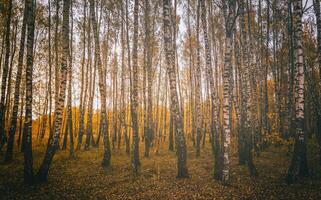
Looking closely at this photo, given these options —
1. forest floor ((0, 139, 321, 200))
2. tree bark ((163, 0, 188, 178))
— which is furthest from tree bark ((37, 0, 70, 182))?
tree bark ((163, 0, 188, 178))

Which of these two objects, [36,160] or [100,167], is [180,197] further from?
[36,160]

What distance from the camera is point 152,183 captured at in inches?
322

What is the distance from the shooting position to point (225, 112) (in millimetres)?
7641

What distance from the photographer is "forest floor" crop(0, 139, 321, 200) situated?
6680 millimetres

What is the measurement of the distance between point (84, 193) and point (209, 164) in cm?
732

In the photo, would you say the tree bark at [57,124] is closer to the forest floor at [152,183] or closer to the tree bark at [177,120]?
the forest floor at [152,183]

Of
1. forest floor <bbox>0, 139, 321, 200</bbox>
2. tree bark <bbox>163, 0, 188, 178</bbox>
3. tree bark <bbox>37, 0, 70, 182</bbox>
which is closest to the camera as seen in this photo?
forest floor <bbox>0, 139, 321, 200</bbox>

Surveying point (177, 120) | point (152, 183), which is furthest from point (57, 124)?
point (177, 120)

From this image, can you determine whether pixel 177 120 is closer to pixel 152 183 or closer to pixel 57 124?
pixel 152 183

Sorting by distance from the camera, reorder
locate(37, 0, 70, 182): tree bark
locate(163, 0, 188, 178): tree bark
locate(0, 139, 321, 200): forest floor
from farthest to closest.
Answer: locate(163, 0, 188, 178): tree bark → locate(37, 0, 70, 182): tree bark → locate(0, 139, 321, 200): forest floor

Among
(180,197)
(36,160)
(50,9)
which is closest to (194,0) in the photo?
(50,9)

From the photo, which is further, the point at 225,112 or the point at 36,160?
the point at 36,160

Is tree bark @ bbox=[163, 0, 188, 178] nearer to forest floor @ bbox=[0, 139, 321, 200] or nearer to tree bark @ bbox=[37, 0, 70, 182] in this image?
forest floor @ bbox=[0, 139, 321, 200]

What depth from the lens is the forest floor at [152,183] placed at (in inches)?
263
